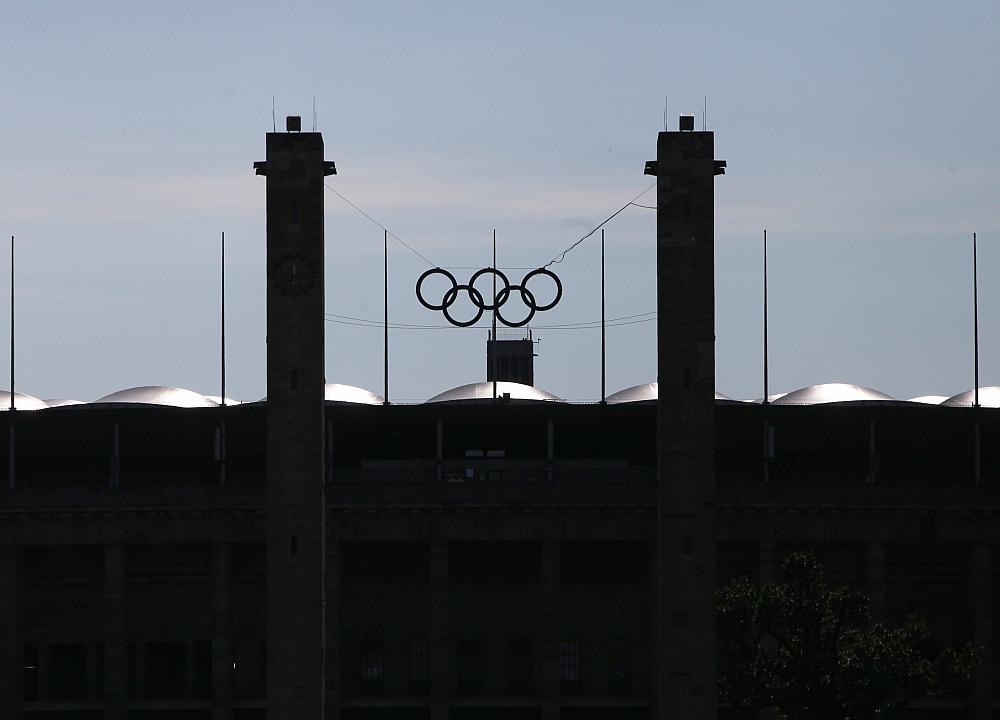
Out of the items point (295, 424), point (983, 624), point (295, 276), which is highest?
point (295, 276)

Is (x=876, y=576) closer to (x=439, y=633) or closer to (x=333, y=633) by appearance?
(x=439, y=633)

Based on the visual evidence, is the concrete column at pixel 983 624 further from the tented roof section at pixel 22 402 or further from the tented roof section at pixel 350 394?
the tented roof section at pixel 22 402

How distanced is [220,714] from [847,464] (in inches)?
1439

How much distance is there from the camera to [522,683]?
302ft

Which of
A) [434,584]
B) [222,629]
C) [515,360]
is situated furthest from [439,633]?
[515,360]

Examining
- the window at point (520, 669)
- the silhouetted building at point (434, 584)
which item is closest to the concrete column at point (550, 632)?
the silhouetted building at point (434, 584)

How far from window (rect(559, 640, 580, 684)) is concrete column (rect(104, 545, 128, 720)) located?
2252cm

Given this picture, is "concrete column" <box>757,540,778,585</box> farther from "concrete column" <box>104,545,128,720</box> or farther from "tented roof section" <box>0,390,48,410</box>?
"tented roof section" <box>0,390,48,410</box>

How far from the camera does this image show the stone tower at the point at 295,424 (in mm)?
76312

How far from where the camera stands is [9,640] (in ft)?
299

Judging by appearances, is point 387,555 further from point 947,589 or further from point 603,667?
point 947,589

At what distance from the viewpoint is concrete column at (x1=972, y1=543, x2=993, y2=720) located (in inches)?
3573

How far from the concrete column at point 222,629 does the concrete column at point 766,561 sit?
2736 centimetres

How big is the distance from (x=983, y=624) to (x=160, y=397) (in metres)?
53.7
